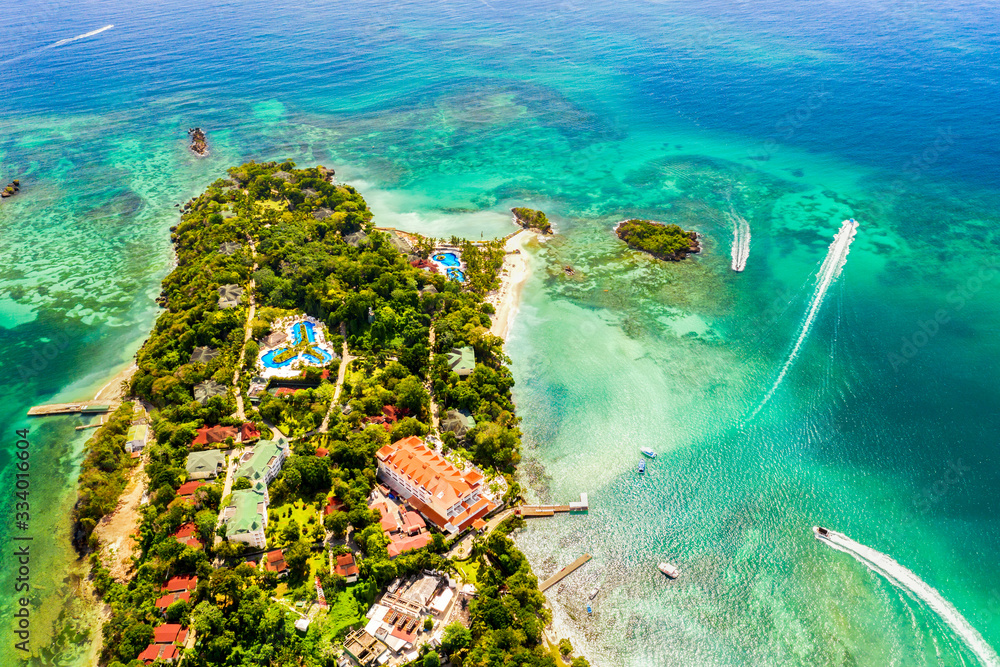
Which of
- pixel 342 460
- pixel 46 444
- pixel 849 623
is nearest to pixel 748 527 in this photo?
pixel 849 623

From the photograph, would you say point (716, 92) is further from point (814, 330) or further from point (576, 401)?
point (576, 401)

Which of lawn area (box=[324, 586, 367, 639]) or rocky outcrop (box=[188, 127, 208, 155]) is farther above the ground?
rocky outcrop (box=[188, 127, 208, 155])

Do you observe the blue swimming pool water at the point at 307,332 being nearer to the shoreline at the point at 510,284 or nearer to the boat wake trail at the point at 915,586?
the shoreline at the point at 510,284

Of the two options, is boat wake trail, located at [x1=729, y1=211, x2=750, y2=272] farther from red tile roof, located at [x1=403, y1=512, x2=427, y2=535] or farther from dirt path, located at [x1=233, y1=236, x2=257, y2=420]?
dirt path, located at [x1=233, y1=236, x2=257, y2=420]

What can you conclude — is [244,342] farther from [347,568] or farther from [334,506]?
[347,568]

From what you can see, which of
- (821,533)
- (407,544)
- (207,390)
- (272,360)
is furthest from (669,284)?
(207,390)

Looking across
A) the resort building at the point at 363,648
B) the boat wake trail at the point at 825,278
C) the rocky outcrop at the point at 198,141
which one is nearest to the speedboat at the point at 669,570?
the boat wake trail at the point at 825,278

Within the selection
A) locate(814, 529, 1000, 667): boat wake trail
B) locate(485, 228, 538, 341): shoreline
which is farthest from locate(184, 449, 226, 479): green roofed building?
locate(814, 529, 1000, 667): boat wake trail
